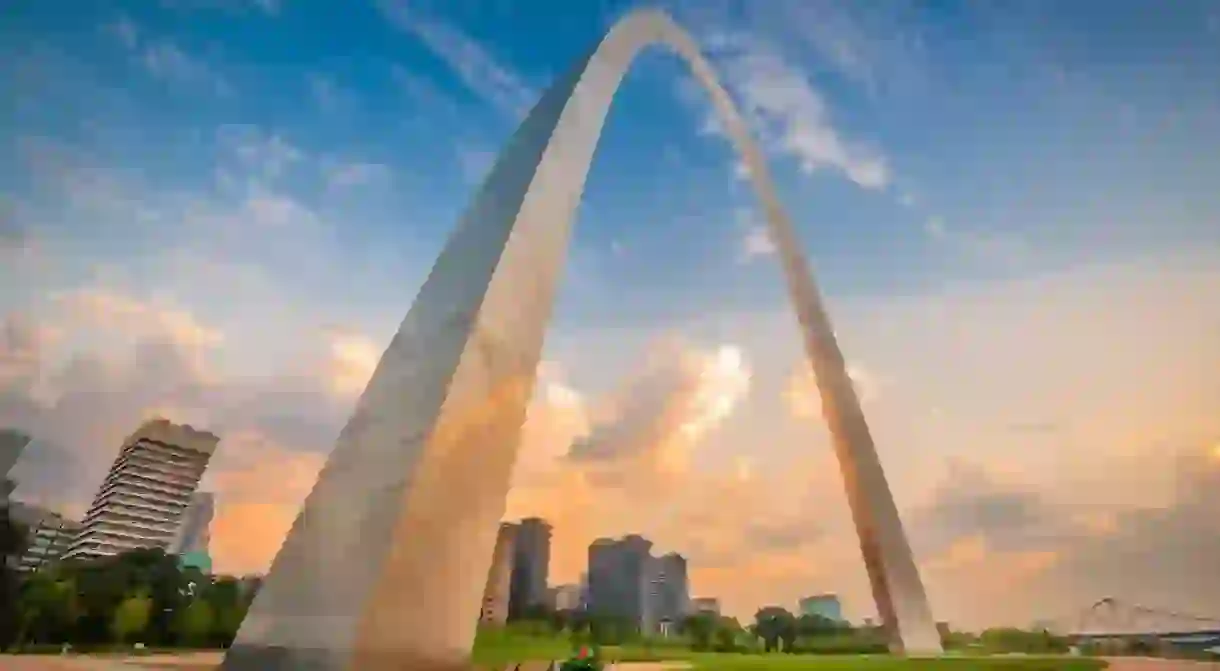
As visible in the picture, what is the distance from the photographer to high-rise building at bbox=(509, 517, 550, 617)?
37.9 meters

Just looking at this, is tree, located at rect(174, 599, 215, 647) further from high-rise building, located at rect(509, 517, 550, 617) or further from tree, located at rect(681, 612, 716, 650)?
tree, located at rect(681, 612, 716, 650)

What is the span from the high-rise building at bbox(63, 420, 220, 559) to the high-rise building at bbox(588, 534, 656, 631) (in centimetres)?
3913

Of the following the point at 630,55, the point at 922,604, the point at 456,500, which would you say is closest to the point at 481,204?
the point at 456,500

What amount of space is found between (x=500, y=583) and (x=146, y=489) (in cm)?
5673

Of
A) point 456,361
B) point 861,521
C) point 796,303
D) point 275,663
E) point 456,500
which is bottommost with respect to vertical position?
point 275,663

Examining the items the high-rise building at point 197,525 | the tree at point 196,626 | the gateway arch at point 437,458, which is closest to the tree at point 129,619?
the tree at point 196,626

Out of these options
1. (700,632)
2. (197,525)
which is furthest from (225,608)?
(197,525)

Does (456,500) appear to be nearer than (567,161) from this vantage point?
Yes

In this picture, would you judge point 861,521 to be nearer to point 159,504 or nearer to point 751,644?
point 751,644

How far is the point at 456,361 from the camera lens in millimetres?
8602

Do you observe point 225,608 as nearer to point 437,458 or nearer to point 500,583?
point 500,583

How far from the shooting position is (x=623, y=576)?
50188 millimetres

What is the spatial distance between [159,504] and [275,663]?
264 ft

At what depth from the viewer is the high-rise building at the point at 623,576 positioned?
48.0 m
